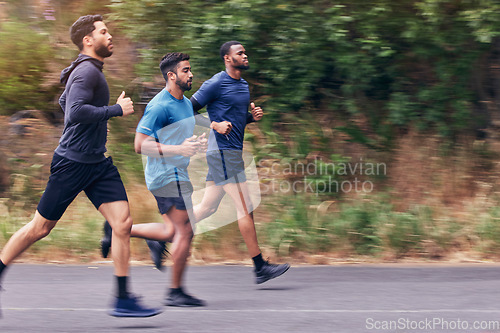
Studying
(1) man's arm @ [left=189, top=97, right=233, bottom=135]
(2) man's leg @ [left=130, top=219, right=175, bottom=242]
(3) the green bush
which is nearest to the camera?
(2) man's leg @ [left=130, top=219, right=175, bottom=242]

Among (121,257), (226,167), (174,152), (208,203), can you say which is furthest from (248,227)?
(121,257)

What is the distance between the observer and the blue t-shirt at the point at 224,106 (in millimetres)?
5852

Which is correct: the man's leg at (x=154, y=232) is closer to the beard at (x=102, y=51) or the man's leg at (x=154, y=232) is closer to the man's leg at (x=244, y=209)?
the man's leg at (x=244, y=209)

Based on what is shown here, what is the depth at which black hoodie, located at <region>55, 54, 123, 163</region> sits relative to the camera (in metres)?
4.51

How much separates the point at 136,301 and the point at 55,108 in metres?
6.23

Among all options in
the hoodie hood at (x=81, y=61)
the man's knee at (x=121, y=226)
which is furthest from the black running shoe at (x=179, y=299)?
the hoodie hood at (x=81, y=61)

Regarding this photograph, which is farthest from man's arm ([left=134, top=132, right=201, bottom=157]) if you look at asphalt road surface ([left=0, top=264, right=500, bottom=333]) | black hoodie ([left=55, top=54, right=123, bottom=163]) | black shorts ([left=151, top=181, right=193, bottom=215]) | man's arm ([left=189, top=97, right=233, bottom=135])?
asphalt road surface ([left=0, top=264, right=500, bottom=333])

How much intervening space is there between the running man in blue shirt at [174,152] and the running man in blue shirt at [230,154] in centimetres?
51

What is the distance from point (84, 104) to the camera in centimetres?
450

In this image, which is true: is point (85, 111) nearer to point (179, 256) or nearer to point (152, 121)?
point (152, 121)

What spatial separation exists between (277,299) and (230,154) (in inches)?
50.6

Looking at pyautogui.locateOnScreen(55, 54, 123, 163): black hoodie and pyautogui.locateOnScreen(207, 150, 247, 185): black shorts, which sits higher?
pyautogui.locateOnScreen(55, 54, 123, 163): black hoodie

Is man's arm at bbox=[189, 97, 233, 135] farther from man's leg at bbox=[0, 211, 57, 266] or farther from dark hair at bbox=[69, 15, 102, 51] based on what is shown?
man's leg at bbox=[0, 211, 57, 266]

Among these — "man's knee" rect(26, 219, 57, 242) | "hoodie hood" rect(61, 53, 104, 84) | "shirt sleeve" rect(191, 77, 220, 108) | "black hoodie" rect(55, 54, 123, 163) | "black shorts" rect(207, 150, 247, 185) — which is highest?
"hoodie hood" rect(61, 53, 104, 84)
